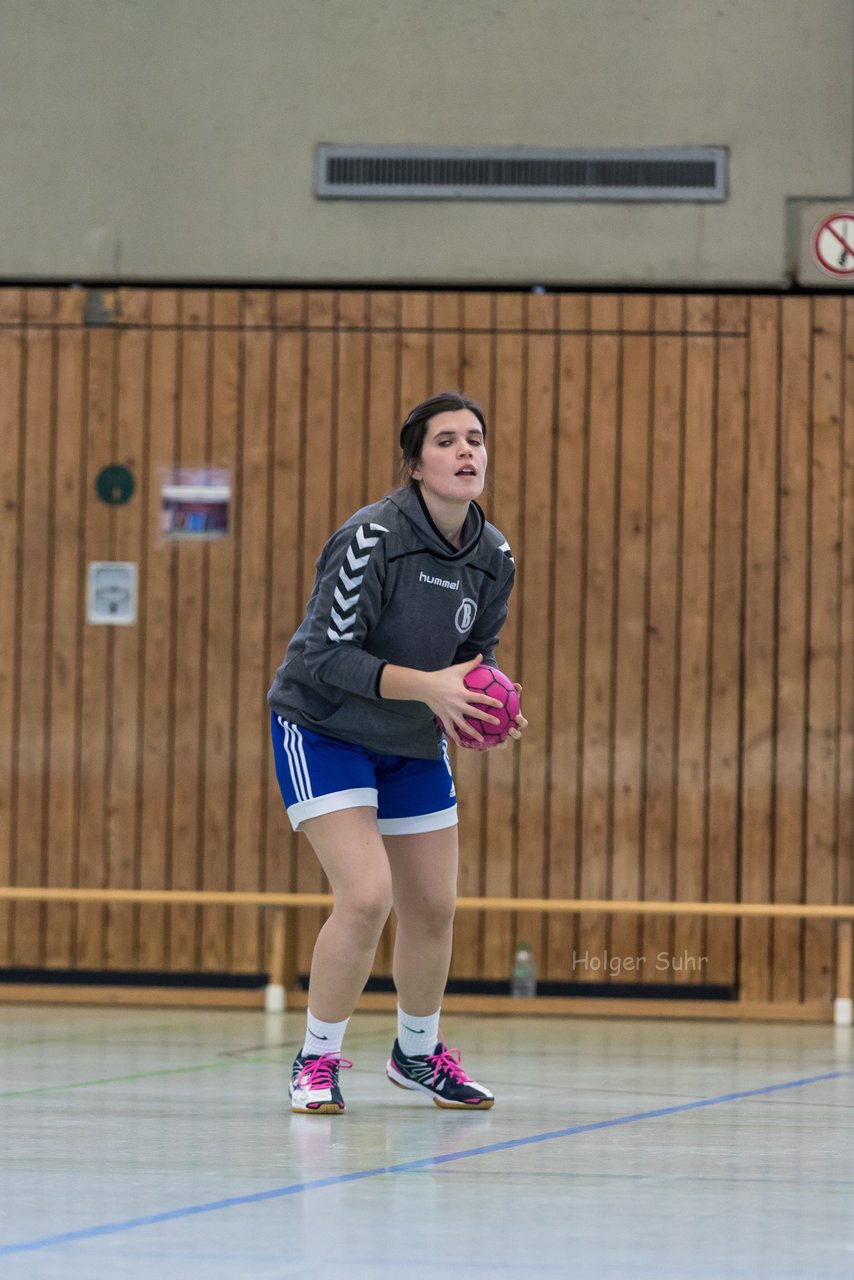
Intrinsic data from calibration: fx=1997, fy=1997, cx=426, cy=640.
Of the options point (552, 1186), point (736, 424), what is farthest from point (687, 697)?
point (552, 1186)

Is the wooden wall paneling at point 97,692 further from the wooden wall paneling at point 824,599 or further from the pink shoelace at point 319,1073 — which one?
the pink shoelace at point 319,1073

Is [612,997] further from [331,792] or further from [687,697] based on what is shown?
[331,792]

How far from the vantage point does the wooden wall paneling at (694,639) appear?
8875 millimetres

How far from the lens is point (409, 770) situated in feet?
17.3

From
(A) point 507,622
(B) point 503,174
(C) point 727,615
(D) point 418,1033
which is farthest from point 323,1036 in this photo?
(B) point 503,174

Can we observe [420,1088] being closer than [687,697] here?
Yes

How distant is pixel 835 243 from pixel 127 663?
145 inches

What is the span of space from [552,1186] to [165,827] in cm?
517

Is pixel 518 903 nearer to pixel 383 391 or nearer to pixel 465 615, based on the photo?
pixel 383 391

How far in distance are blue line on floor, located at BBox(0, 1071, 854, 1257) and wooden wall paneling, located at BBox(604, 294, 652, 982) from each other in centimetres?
278

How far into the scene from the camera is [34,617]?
9.09 meters

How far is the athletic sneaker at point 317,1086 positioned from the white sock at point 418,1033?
242 millimetres

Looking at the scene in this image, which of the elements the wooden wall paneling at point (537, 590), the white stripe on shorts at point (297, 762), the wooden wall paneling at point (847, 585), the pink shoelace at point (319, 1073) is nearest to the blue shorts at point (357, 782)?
the white stripe on shorts at point (297, 762)

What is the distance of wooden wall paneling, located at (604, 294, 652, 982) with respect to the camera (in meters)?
8.90
